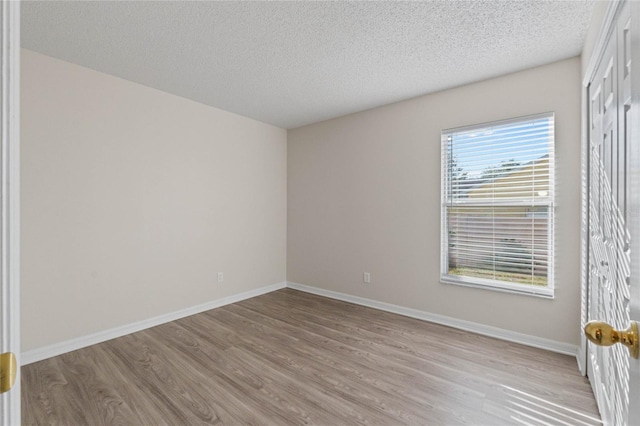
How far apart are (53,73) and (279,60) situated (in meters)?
1.97

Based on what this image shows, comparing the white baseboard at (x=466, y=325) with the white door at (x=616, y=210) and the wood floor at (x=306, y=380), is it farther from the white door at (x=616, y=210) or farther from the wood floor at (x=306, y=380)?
the white door at (x=616, y=210)

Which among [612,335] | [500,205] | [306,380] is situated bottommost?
[306,380]

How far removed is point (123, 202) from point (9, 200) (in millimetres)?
2966

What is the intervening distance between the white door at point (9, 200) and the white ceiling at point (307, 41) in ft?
5.96

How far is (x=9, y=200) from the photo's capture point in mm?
517

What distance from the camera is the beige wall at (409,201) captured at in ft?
8.72

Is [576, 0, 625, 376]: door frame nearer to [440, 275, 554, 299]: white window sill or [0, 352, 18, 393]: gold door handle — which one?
[440, 275, 554, 299]: white window sill

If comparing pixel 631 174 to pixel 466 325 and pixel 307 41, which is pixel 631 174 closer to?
pixel 307 41

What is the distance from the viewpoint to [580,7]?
78.7 inches

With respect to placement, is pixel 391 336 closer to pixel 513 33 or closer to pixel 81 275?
pixel 513 33

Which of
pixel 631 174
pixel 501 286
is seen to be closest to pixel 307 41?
pixel 631 174

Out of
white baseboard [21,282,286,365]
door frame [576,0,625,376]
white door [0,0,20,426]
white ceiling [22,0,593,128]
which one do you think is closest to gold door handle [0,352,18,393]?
white door [0,0,20,426]

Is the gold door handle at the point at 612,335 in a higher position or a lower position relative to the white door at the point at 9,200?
lower

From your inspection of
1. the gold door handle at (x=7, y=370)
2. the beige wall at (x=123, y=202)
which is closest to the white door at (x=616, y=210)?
the gold door handle at (x=7, y=370)
